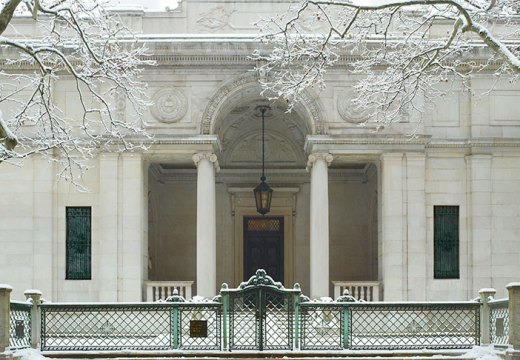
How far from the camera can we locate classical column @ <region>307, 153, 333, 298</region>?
2716 centimetres

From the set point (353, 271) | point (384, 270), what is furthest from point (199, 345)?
point (353, 271)

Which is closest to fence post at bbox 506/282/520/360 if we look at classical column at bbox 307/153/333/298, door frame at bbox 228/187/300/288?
classical column at bbox 307/153/333/298

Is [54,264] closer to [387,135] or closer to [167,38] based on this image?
[167,38]

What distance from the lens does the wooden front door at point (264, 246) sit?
33781mm

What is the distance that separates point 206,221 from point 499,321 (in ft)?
35.9

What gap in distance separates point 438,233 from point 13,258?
12.4 meters

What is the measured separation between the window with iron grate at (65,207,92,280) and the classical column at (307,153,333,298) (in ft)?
21.4

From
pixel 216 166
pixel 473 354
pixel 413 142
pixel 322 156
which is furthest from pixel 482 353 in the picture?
pixel 216 166

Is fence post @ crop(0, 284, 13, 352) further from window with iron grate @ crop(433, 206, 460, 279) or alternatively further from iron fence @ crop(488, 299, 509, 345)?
window with iron grate @ crop(433, 206, 460, 279)

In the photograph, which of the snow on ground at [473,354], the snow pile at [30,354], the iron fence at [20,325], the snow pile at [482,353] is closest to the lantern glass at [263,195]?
the snow on ground at [473,354]

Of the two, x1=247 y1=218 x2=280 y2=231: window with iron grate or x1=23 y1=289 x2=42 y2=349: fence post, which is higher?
x1=247 y1=218 x2=280 y2=231: window with iron grate

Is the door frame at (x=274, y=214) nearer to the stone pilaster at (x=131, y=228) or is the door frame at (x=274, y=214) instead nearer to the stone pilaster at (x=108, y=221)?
the stone pilaster at (x=131, y=228)

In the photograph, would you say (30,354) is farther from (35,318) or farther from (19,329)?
(35,318)

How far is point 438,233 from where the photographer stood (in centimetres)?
2764
